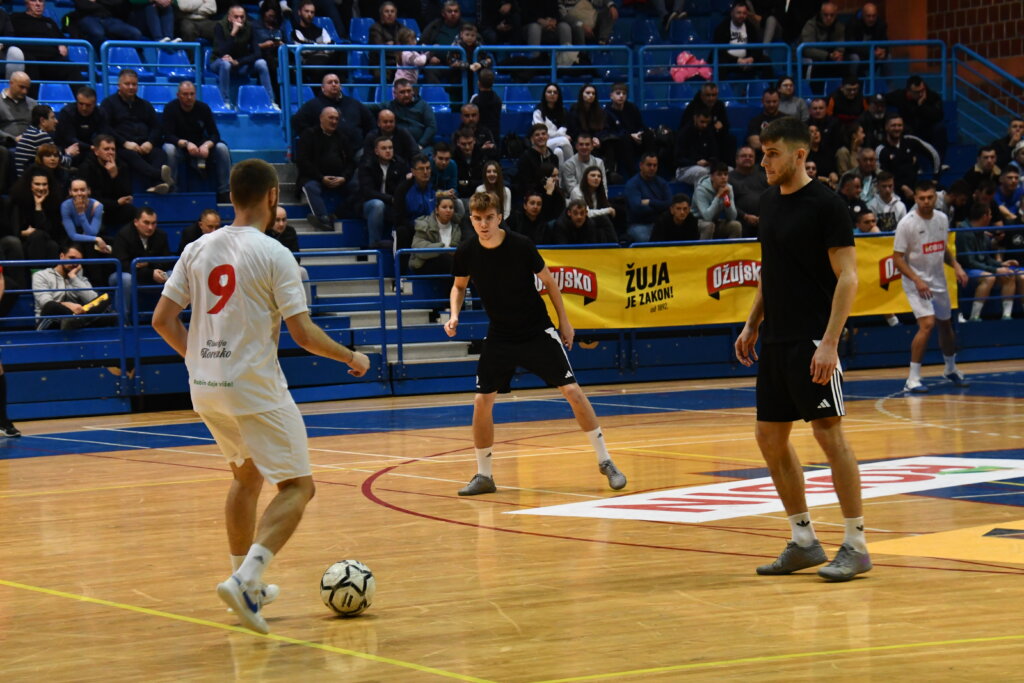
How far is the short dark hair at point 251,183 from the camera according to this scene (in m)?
6.35

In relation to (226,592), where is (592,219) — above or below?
above

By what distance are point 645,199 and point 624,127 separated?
6.31 ft

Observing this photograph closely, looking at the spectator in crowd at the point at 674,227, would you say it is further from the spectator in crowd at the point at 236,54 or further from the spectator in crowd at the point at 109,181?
the spectator in crowd at the point at 109,181

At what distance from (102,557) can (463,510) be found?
2458 mm

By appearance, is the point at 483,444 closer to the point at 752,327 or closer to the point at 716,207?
the point at 752,327

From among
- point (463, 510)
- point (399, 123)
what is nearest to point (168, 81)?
point (399, 123)

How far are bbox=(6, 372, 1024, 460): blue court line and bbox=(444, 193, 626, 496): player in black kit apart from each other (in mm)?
4278

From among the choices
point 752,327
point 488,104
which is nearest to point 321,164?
point 488,104

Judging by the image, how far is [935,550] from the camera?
24.6 ft

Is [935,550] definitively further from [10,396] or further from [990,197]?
[990,197]

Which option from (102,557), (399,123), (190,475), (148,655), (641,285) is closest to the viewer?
(148,655)

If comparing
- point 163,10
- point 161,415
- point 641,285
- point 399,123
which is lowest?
point 161,415

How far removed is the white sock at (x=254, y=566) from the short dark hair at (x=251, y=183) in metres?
1.57

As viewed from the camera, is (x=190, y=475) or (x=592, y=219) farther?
(x=592, y=219)
